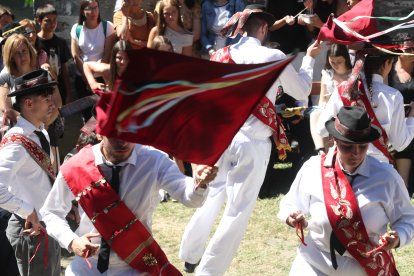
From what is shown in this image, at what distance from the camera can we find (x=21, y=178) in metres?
5.70

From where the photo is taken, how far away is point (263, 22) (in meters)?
7.09

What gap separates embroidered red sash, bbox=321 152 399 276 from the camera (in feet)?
16.0

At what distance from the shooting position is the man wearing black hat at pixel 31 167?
5594 mm

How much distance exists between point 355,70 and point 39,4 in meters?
6.26

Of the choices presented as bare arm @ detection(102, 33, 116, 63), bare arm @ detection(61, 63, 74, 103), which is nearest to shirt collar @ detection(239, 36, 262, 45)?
bare arm @ detection(102, 33, 116, 63)

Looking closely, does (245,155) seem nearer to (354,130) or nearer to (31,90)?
(31,90)

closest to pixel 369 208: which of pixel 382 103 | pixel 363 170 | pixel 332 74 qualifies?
pixel 363 170

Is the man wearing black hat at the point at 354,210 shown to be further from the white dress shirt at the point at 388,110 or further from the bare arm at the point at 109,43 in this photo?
the bare arm at the point at 109,43

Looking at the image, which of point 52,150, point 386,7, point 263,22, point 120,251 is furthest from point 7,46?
point 386,7

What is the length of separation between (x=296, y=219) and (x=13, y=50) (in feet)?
13.0

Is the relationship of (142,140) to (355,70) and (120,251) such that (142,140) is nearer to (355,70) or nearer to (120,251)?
(120,251)

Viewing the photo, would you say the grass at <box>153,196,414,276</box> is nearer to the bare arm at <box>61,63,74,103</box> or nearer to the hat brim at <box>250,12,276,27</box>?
the hat brim at <box>250,12,276,27</box>

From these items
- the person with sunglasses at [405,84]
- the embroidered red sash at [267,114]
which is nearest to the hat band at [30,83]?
the embroidered red sash at [267,114]

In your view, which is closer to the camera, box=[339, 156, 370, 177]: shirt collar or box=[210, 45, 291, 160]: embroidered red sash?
box=[339, 156, 370, 177]: shirt collar
